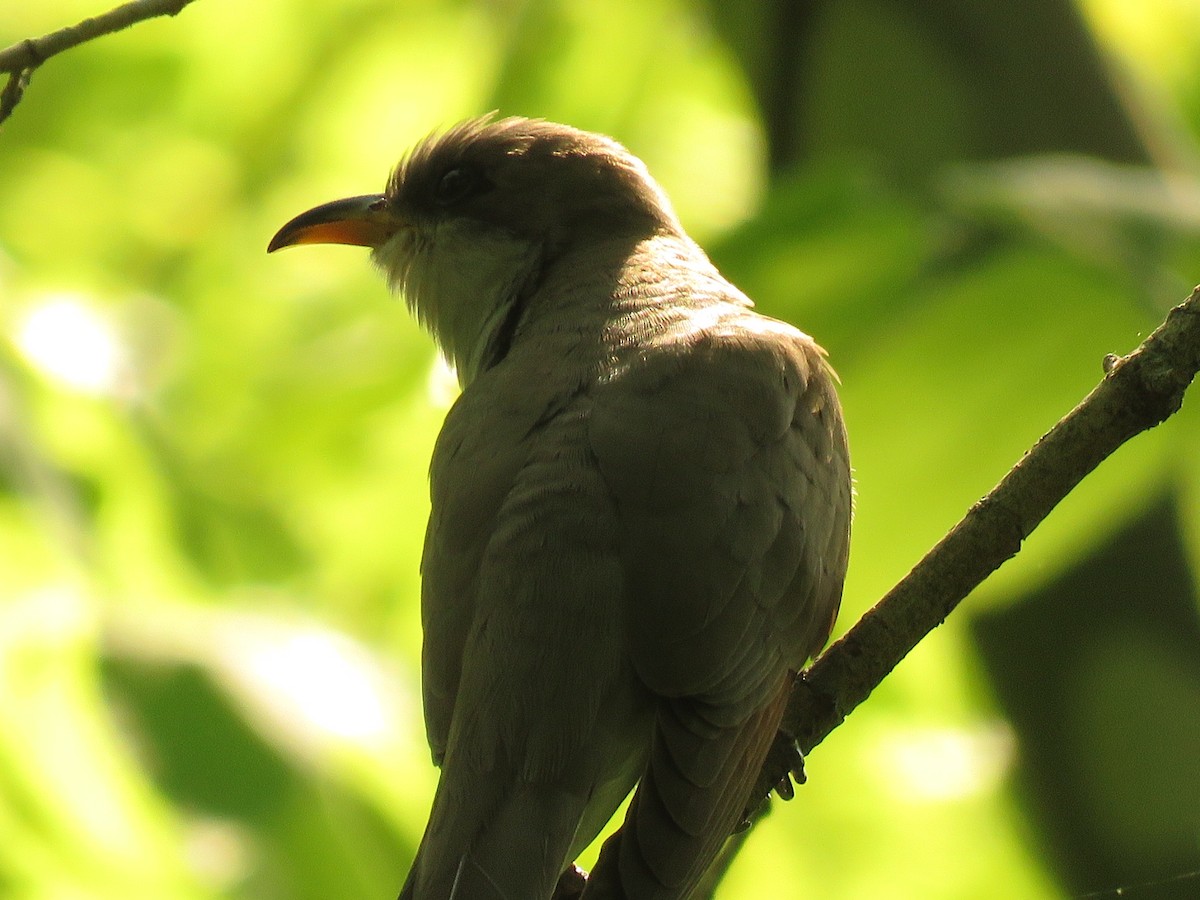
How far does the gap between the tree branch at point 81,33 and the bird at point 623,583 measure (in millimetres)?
1120

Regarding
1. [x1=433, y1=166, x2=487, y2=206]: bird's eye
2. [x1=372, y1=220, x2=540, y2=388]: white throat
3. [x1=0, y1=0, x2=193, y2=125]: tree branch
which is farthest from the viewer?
[x1=433, y1=166, x2=487, y2=206]: bird's eye

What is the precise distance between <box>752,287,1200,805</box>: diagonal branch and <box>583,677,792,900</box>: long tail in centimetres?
21

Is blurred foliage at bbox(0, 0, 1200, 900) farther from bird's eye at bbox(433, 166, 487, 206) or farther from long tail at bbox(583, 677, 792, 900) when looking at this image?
long tail at bbox(583, 677, 792, 900)

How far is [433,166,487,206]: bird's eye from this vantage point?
4.54 metres

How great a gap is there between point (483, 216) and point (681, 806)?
7.11 feet

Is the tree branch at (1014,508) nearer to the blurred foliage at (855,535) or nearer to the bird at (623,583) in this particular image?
the bird at (623,583)

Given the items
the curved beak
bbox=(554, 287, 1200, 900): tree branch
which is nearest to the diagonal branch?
bbox=(554, 287, 1200, 900): tree branch

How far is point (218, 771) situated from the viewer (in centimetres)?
390

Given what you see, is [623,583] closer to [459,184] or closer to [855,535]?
[855,535]

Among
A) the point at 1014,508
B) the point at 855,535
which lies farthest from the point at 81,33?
the point at 855,535

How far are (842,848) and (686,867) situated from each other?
246cm

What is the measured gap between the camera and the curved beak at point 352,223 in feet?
15.0

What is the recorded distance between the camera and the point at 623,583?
2969 millimetres

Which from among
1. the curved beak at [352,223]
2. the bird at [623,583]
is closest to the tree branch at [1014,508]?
the bird at [623,583]
